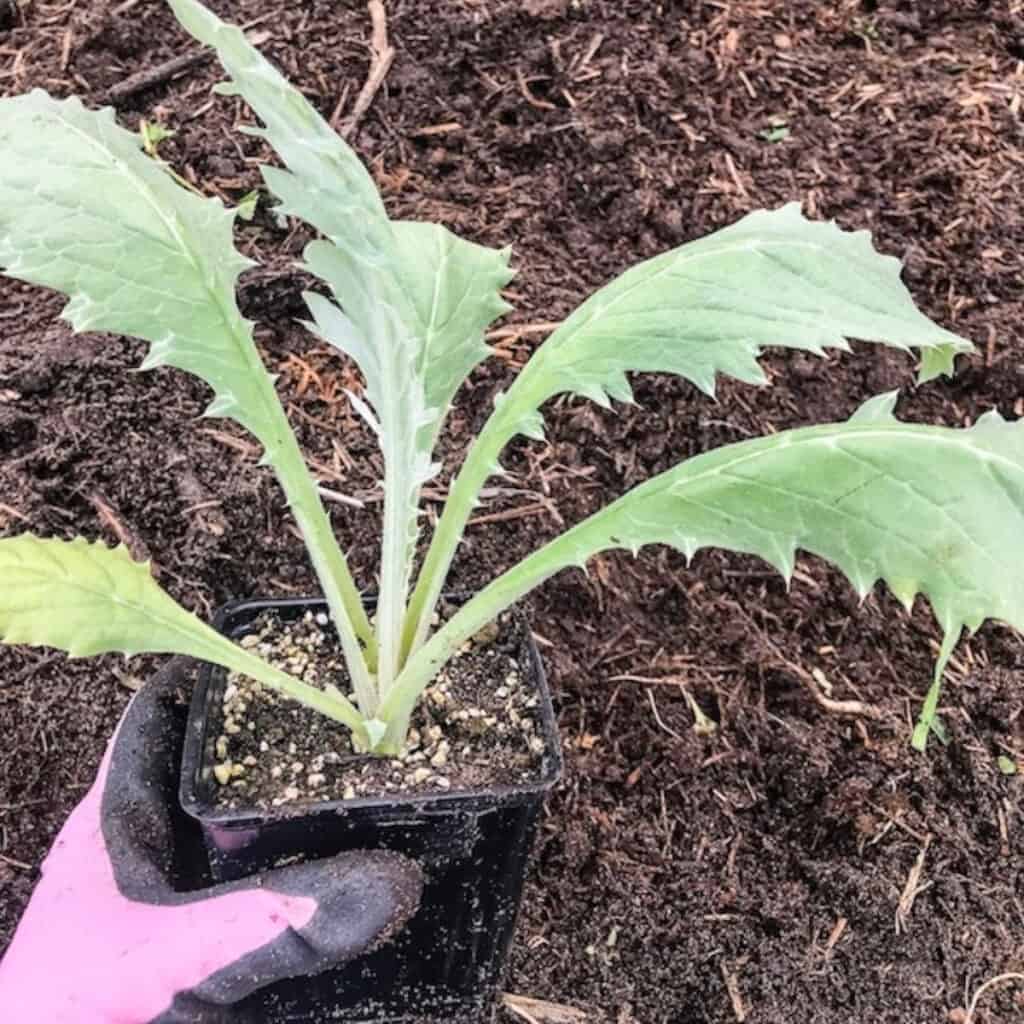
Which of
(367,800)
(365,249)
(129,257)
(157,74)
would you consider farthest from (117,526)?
(157,74)

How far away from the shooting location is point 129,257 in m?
1.05

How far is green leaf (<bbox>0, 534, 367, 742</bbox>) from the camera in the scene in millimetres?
919

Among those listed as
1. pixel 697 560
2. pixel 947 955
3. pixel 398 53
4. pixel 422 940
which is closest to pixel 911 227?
pixel 697 560

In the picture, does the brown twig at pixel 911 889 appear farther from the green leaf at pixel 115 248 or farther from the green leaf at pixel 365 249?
the green leaf at pixel 115 248

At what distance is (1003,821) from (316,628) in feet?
2.73

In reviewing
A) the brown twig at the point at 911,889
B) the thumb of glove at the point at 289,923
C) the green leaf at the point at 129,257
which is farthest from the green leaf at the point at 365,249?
the brown twig at the point at 911,889

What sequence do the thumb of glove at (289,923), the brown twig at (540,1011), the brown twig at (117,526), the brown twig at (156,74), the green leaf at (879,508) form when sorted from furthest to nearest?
the brown twig at (156,74)
the brown twig at (117,526)
the brown twig at (540,1011)
the thumb of glove at (289,923)
the green leaf at (879,508)

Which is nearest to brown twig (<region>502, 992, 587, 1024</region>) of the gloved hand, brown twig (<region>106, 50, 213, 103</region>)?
the gloved hand

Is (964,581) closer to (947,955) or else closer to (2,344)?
(947,955)

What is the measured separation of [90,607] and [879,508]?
0.59 m

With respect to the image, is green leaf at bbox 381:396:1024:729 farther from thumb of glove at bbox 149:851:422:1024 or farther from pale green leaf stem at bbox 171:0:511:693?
thumb of glove at bbox 149:851:422:1024

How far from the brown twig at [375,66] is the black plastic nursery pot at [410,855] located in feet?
2.94

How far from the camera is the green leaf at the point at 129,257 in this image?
40.5 inches

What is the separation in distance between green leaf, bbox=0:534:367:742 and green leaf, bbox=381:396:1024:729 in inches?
13.7
